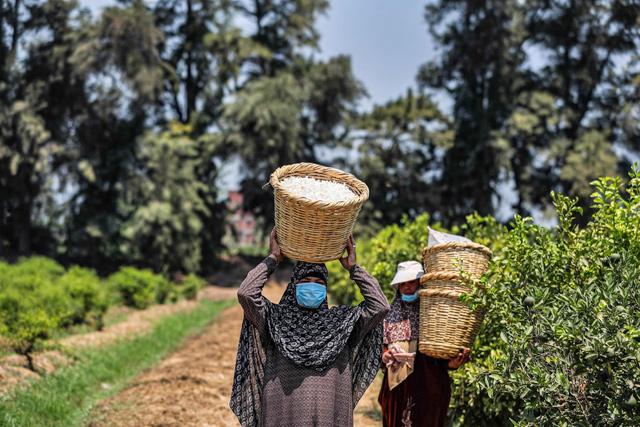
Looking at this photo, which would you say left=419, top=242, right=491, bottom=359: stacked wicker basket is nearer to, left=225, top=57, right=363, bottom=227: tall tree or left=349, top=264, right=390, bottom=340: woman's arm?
left=349, top=264, right=390, bottom=340: woman's arm

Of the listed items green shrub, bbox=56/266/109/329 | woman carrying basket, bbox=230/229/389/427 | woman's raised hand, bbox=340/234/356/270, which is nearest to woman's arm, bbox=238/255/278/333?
woman carrying basket, bbox=230/229/389/427

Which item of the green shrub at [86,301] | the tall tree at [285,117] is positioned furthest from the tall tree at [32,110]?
the green shrub at [86,301]

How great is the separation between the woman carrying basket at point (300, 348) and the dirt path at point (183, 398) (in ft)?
9.23

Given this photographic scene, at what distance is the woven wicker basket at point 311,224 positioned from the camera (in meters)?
3.34

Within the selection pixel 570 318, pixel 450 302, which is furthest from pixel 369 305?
pixel 570 318

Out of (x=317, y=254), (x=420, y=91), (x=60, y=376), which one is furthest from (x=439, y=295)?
(x=420, y=91)

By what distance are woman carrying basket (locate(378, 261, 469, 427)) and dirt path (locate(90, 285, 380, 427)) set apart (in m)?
2.28

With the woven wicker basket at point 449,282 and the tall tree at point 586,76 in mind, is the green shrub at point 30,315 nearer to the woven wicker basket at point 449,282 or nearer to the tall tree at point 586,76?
the woven wicker basket at point 449,282

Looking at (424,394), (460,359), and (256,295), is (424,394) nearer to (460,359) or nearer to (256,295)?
(460,359)

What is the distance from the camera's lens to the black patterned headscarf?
137 inches

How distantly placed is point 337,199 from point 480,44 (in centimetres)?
2311

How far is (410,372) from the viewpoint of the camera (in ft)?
14.4

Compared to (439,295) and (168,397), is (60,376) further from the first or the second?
(439,295)

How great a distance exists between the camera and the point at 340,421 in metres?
3.56
